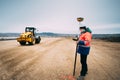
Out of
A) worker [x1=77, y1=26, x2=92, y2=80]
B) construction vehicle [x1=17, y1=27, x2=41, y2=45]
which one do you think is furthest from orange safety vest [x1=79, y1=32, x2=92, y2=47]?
construction vehicle [x1=17, y1=27, x2=41, y2=45]

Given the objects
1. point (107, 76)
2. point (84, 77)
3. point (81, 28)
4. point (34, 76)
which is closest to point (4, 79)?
point (34, 76)

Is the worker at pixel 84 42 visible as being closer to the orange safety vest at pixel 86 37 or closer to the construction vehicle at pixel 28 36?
the orange safety vest at pixel 86 37

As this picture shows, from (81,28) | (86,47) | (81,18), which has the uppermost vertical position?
(81,18)

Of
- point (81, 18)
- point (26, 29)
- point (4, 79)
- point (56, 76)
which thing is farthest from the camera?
point (26, 29)

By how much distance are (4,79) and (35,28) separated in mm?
16415

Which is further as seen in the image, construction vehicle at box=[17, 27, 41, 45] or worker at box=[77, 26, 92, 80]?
construction vehicle at box=[17, 27, 41, 45]

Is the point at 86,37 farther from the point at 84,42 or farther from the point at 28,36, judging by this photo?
the point at 28,36

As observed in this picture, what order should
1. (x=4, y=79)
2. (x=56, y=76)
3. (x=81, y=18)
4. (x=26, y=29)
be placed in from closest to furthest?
(x=4, y=79) → (x=56, y=76) → (x=81, y=18) → (x=26, y=29)

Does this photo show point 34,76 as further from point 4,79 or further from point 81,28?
point 81,28

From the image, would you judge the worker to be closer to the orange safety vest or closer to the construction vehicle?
the orange safety vest

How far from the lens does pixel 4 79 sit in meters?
5.25

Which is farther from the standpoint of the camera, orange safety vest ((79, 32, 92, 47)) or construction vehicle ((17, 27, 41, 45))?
construction vehicle ((17, 27, 41, 45))

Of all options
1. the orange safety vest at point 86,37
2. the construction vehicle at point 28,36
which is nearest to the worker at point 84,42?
the orange safety vest at point 86,37

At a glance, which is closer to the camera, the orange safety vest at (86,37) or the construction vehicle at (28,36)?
the orange safety vest at (86,37)
